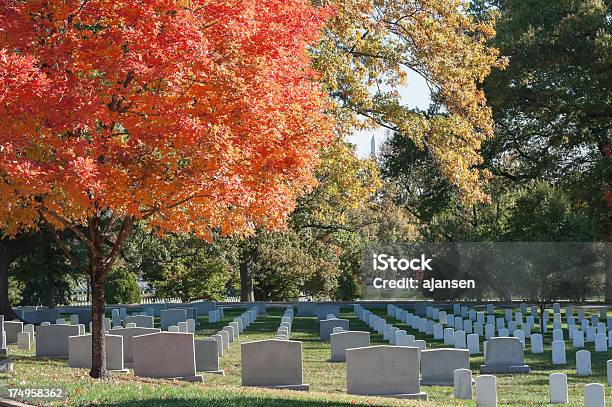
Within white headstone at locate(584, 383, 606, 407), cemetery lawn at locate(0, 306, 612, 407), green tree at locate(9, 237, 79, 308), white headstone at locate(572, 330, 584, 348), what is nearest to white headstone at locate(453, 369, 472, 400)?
cemetery lawn at locate(0, 306, 612, 407)

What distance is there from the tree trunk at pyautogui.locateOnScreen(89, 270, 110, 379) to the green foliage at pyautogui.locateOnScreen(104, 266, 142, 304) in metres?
27.6

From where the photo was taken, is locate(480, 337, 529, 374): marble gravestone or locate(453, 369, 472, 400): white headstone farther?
locate(480, 337, 529, 374): marble gravestone

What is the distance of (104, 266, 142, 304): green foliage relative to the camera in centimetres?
4478

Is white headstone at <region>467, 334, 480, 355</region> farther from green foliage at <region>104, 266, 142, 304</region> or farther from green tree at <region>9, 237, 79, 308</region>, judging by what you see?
green foliage at <region>104, 266, 142, 304</region>

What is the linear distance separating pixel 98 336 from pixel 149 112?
Result: 4256 mm

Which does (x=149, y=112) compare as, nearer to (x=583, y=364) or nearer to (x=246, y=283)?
(x=583, y=364)

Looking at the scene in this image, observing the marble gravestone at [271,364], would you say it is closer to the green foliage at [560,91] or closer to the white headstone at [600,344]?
the white headstone at [600,344]

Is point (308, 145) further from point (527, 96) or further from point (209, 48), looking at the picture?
point (527, 96)

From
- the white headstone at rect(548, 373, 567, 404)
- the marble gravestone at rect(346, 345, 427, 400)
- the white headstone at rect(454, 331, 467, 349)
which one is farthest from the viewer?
the white headstone at rect(454, 331, 467, 349)

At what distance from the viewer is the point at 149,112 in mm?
15406

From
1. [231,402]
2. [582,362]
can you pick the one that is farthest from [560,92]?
[231,402]

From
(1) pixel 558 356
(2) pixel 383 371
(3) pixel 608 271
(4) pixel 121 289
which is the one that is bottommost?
(1) pixel 558 356

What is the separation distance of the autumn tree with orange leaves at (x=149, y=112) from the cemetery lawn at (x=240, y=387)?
2702 mm

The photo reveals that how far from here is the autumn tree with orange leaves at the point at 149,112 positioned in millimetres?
14617
